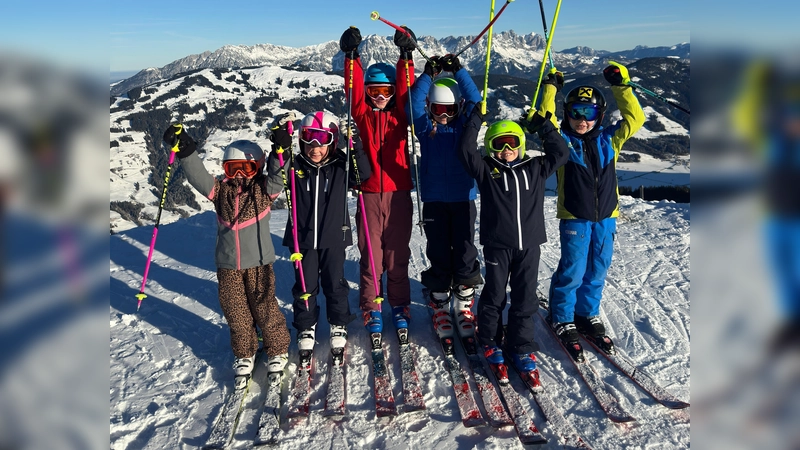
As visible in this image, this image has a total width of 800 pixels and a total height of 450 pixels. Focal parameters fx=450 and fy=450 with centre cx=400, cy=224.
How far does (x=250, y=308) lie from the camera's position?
12.6 ft

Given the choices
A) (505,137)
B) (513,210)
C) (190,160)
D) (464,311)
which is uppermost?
(505,137)

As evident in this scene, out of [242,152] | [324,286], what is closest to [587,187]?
[324,286]

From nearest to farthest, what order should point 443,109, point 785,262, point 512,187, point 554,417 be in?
1. point 785,262
2. point 554,417
3. point 512,187
4. point 443,109

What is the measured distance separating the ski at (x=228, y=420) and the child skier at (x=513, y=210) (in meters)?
2.05

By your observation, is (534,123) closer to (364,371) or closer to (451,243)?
(451,243)

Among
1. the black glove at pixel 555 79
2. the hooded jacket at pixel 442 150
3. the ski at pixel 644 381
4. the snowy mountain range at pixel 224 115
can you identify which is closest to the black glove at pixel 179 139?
the hooded jacket at pixel 442 150

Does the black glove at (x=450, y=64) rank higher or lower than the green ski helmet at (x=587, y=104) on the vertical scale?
higher

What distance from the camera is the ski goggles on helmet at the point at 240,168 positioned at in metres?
3.67

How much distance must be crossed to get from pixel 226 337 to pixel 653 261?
5.48 m

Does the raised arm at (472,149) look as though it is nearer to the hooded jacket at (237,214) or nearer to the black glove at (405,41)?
the black glove at (405,41)

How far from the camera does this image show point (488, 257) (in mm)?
3713

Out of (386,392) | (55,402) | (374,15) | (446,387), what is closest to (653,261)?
(446,387)

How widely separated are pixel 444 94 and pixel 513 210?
118cm

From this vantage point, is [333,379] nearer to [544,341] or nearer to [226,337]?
[226,337]
